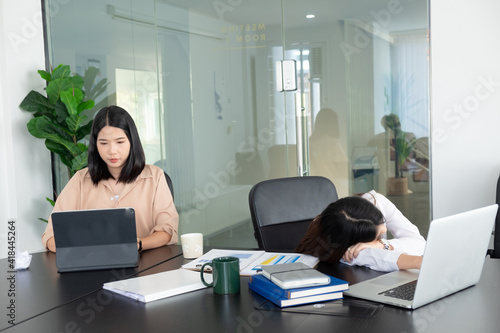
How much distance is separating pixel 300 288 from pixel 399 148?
2.43m

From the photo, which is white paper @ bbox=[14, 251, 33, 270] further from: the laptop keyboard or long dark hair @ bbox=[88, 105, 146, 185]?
the laptop keyboard

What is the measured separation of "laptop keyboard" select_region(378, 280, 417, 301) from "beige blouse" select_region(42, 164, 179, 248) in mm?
1222

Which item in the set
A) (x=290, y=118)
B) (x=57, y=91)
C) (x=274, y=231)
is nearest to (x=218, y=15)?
(x=290, y=118)

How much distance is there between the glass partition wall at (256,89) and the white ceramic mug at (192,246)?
1974mm

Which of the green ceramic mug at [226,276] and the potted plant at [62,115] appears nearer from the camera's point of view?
the green ceramic mug at [226,276]

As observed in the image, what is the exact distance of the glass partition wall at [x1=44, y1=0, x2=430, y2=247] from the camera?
3709 millimetres

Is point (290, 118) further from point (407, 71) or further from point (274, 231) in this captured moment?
point (274, 231)

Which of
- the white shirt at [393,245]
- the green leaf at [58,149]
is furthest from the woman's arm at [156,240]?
the green leaf at [58,149]

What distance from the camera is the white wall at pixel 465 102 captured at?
11.3 ft

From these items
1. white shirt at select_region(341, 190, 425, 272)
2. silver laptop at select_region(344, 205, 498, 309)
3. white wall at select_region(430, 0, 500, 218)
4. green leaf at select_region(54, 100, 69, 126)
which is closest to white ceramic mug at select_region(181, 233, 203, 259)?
white shirt at select_region(341, 190, 425, 272)

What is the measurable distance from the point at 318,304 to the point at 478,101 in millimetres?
2458

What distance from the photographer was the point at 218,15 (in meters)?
4.09

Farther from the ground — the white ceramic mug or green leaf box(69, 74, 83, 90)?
green leaf box(69, 74, 83, 90)

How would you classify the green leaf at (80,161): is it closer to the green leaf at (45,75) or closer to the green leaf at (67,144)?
the green leaf at (67,144)
